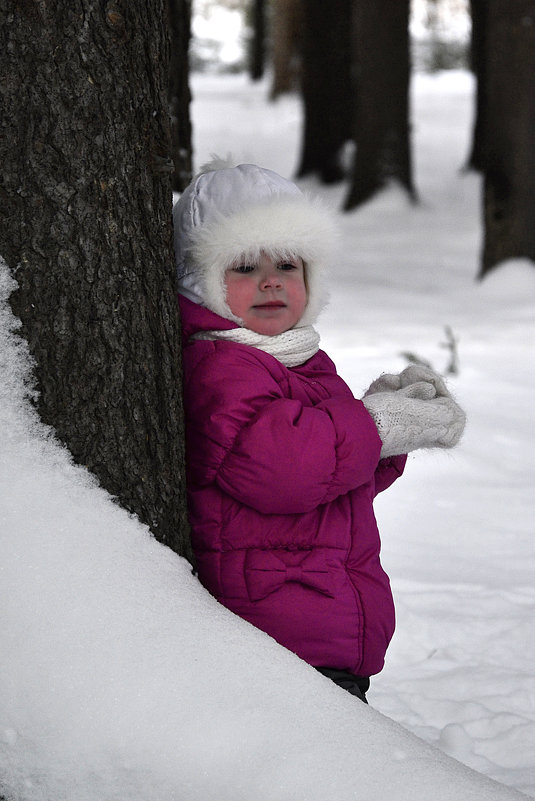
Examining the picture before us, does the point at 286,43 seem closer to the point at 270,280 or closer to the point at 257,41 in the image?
the point at 257,41

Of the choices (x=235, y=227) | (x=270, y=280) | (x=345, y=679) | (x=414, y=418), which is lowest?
(x=345, y=679)

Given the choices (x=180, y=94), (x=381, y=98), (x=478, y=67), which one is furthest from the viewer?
(x=478, y=67)

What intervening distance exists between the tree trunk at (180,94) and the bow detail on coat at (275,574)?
8.60 ft

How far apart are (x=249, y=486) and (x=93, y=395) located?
0.39m

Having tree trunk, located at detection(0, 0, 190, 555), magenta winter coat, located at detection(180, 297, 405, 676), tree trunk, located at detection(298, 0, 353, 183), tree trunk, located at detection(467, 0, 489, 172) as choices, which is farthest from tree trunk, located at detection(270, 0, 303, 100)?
tree trunk, located at detection(0, 0, 190, 555)

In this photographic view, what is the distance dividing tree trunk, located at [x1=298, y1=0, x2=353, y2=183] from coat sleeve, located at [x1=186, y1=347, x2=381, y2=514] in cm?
1132

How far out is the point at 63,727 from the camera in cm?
156

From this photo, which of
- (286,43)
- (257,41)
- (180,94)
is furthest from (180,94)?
(257,41)

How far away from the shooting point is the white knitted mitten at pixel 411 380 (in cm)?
240

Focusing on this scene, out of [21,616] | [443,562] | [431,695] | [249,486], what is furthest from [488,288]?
[21,616]

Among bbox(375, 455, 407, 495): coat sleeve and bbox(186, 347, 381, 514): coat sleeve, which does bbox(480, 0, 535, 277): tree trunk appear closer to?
bbox(375, 455, 407, 495): coat sleeve

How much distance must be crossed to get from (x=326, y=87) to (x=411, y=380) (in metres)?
11.1

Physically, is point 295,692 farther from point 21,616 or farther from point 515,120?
point 515,120

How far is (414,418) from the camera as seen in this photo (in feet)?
7.34
